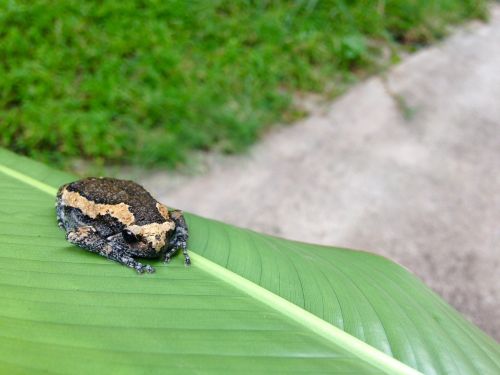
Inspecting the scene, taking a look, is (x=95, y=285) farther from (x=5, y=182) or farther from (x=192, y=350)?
(x=5, y=182)

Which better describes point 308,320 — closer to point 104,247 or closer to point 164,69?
point 104,247

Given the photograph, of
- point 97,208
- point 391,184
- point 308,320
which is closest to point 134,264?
point 97,208

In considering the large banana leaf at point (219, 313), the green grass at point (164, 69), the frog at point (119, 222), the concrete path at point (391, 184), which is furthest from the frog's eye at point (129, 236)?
the green grass at point (164, 69)

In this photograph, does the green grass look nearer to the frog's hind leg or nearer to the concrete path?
the concrete path

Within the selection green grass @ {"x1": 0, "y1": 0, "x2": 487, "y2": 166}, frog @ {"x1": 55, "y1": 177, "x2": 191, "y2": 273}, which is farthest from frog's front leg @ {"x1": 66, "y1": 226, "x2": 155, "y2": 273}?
green grass @ {"x1": 0, "y1": 0, "x2": 487, "y2": 166}

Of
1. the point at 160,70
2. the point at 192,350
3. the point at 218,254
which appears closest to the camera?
the point at 192,350

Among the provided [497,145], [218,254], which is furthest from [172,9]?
[218,254]
